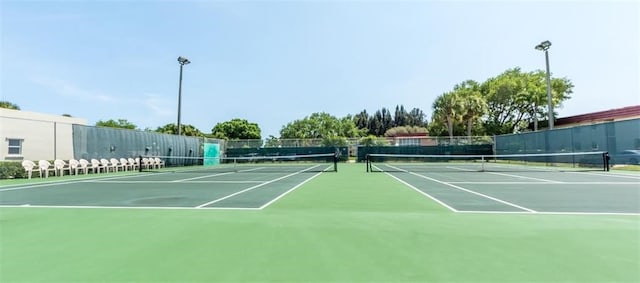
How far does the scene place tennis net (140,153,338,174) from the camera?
2162cm

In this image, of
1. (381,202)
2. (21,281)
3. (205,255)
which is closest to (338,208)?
(381,202)

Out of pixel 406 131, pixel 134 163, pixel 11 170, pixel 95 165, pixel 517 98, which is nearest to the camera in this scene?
Result: pixel 11 170

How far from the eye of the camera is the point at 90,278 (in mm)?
3092

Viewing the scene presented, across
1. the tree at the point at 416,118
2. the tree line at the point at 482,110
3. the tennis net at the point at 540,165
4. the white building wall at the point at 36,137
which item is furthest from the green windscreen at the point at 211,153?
the tree at the point at 416,118

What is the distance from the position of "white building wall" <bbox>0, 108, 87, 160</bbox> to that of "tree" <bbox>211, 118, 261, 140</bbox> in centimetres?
4236

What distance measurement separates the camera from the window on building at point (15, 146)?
17095 millimetres

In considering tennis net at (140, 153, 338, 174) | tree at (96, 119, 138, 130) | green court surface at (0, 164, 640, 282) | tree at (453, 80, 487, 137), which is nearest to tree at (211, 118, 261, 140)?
tree at (96, 119, 138, 130)

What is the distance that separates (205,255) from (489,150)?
3495cm

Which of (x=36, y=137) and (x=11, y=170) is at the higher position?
(x=36, y=137)

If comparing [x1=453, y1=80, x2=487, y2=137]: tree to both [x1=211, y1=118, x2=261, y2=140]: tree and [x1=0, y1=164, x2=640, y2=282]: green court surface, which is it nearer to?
[x1=211, y1=118, x2=261, y2=140]: tree

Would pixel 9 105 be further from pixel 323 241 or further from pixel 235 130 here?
pixel 323 241

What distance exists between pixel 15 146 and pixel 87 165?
307cm

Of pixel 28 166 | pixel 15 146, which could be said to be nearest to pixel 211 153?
pixel 15 146

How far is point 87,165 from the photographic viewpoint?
737 inches
